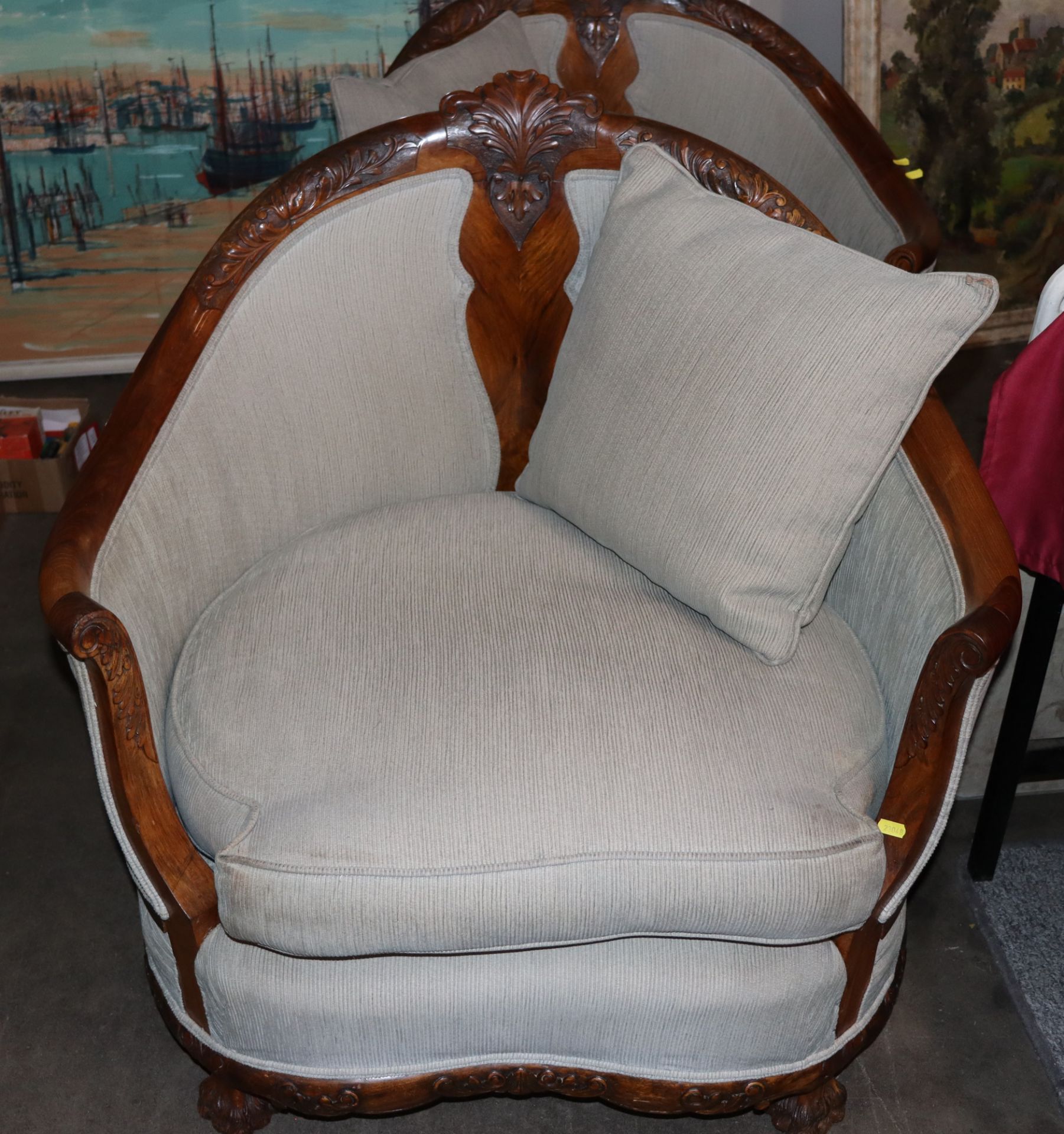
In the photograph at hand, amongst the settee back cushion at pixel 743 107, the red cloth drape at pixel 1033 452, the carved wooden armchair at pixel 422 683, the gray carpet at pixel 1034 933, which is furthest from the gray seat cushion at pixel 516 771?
the settee back cushion at pixel 743 107

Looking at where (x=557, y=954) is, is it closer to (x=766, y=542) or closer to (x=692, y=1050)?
(x=692, y=1050)

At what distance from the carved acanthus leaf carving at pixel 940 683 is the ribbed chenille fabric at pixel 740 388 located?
150 mm

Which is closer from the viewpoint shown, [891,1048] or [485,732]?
[485,732]

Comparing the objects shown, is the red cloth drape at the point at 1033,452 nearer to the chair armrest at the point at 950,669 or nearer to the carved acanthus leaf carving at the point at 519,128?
the chair armrest at the point at 950,669

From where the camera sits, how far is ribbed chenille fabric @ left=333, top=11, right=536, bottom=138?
5.09ft

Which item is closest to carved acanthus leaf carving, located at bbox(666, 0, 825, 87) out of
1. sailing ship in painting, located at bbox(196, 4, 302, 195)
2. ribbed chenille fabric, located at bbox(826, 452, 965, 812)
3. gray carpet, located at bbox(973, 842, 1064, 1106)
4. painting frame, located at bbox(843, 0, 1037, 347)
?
painting frame, located at bbox(843, 0, 1037, 347)

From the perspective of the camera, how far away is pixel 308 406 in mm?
1348

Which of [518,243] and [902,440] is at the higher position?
[518,243]

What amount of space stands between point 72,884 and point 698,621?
95 cm

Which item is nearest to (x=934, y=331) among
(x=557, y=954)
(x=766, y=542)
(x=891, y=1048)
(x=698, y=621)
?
(x=766, y=542)

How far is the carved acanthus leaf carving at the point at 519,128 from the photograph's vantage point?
130 cm

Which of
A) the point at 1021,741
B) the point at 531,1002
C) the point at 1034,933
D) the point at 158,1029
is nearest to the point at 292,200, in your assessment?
the point at 531,1002

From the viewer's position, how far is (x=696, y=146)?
51.8 inches

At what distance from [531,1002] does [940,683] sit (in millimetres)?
A: 481
